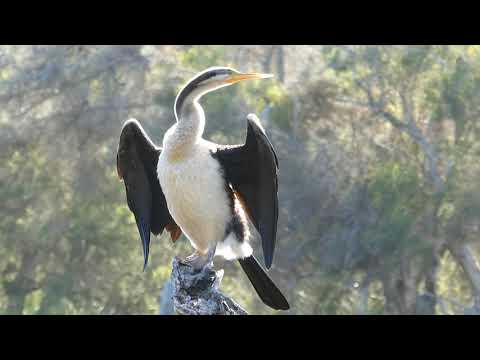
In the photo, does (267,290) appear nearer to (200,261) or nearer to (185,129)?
(200,261)

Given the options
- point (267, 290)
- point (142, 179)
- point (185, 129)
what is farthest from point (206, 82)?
point (267, 290)

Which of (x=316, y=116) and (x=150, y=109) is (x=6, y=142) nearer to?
(x=150, y=109)

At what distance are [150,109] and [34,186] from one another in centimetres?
207

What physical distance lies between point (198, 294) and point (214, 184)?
2.12 feet

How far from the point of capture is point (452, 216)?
12.2 meters

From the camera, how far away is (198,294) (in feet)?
15.1

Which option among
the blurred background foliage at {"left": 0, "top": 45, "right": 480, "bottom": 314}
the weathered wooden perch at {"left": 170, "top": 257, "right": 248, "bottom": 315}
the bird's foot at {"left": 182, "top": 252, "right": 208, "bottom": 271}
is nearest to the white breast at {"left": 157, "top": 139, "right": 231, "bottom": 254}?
the bird's foot at {"left": 182, "top": 252, "right": 208, "bottom": 271}

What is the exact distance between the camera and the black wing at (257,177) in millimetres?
4730

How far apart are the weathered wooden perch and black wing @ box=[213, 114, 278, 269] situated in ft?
1.02

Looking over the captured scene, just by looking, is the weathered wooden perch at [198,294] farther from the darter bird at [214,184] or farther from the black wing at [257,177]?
the black wing at [257,177]

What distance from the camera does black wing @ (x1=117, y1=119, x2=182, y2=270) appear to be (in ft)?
17.2

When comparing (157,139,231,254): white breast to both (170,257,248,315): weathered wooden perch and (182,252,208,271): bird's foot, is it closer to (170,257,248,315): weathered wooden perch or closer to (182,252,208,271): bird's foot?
(182,252,208,271): bird's foot

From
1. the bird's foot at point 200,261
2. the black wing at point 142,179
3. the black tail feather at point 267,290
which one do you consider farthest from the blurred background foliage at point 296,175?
the bird's foot at point 200,261

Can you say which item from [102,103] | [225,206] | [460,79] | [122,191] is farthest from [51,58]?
[225,206]
